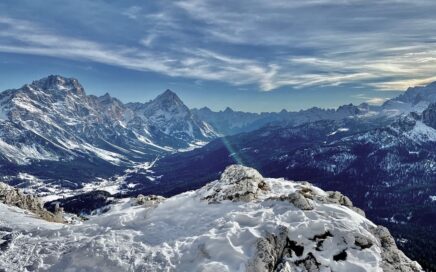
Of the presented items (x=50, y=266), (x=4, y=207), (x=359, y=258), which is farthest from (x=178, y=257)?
(x=4, y=207)

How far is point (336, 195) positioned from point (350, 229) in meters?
15.5

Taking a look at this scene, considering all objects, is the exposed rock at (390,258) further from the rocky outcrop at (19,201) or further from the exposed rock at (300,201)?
the rocky outcrop at (19,201)

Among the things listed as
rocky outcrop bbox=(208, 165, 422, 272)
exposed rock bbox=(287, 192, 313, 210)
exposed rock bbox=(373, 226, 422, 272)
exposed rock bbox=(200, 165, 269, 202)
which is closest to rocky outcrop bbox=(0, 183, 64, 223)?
exposed rock bbox=(200, 165, 269, 202)

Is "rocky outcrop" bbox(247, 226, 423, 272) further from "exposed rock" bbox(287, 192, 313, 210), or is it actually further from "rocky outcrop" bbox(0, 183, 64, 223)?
"rocky outcrop" bbox(0, 183, 64, 223)

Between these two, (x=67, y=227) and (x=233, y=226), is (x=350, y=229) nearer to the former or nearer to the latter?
(x=233, y=226)

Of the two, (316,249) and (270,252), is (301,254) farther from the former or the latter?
(270,252)

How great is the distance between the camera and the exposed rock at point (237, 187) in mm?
56750

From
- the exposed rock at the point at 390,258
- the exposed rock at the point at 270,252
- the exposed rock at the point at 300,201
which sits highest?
the exposed rock at the point at 300,201

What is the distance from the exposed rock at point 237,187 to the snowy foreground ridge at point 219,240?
493mm

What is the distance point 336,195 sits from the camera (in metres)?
59.9

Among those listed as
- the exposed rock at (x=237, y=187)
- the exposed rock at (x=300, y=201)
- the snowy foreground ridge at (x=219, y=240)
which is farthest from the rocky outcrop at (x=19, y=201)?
the exposed rock at (x=300, y=201)

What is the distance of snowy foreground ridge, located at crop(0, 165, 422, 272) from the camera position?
41344mm

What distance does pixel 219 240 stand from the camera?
44.1 m

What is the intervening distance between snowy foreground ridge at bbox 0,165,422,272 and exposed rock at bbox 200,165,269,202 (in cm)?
49
